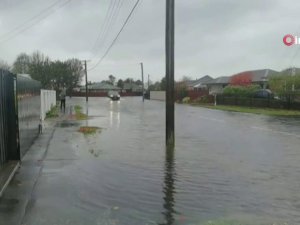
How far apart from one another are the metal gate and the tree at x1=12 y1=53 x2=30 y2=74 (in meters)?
86.7

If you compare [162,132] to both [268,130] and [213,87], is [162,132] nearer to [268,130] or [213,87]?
[268,130]

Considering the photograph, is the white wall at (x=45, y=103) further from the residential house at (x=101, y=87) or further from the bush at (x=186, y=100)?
the residential house at (x=101, y=87)

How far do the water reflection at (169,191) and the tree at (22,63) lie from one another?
287ft

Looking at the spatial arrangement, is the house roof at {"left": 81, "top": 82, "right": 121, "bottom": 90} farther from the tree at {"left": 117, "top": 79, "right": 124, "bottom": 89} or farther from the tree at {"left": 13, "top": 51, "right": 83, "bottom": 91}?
the tree at {"left": 13, "top": 51, "right": 83, "bottom": 91}

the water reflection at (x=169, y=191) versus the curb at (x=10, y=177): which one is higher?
the curb at (x=10, y=177)

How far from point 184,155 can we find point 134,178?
3.58 metres

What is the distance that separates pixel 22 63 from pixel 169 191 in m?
97.0

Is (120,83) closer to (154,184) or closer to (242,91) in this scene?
(242,91)

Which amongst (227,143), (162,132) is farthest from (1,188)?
(162,132)

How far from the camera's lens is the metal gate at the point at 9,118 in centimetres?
1045

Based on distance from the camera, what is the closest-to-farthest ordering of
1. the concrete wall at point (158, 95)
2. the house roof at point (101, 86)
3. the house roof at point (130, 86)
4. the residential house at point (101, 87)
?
1. the concrete wall at point (158, 95)
2. the residential house at point (101, 87)
3. the house roof at point (101, 86)
4. the house roof at point (130, 86)

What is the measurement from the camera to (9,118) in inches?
437

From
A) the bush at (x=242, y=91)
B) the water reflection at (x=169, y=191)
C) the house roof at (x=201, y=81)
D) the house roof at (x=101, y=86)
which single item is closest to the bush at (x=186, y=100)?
the bush at (x=242, y=91)

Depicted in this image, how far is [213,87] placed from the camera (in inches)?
3893
